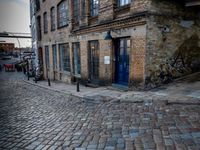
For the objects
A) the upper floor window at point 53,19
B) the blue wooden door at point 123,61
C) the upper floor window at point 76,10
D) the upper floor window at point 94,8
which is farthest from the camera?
the upper floor window at point 53,19

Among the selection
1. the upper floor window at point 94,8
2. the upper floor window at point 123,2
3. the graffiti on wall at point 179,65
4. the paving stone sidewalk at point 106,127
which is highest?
the upper floor window at point 94,8

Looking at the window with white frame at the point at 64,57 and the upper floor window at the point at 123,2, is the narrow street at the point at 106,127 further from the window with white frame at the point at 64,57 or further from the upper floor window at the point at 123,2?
the window with white frame at the point at 64,57

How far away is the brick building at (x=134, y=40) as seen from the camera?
8.33 m

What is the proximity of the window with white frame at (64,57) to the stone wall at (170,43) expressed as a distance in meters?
8.63

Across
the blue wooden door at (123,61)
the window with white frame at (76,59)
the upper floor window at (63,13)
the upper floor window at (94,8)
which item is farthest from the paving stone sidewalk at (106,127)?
the upper floor window at (63,13)

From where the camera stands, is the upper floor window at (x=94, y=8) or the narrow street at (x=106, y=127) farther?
the upper floor window at (x=94, y=8)

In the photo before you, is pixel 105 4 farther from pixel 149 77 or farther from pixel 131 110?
pixel 131 110

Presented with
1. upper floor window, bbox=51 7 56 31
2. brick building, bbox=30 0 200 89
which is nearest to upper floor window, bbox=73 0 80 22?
brick building, bbox=30 0 200 89

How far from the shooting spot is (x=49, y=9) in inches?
733

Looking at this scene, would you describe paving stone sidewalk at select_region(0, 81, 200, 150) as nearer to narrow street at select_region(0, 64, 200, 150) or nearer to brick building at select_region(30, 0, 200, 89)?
narrow street at select_region(0, 64, 200, 150)

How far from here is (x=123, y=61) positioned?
9.95m

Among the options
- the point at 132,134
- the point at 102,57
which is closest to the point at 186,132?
the point at 132,134

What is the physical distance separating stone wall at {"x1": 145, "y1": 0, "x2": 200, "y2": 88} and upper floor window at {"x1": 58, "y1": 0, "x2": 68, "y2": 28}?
9094 mm

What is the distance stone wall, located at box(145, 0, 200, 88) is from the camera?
830 centimetres
